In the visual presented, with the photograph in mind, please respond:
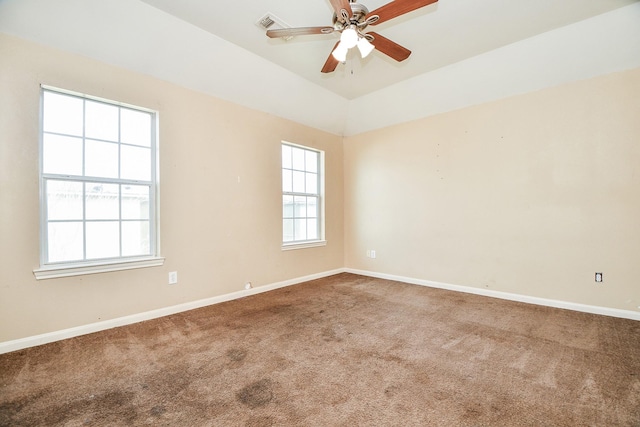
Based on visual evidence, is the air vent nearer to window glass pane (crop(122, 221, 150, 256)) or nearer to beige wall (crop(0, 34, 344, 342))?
beige wall (crop(0, 34, 344, 342))

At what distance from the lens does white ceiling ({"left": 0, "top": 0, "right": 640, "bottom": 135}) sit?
7.76 ft

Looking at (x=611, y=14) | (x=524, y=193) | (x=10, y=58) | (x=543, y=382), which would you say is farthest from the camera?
(x=524, y=193)

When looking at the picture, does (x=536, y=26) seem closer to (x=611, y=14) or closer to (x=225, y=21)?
(x=611, y=14)

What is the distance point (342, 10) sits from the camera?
1.86m

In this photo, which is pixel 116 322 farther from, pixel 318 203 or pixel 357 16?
pixel 357 16

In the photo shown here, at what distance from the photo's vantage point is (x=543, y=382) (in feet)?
5.74

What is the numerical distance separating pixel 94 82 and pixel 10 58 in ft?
1.68

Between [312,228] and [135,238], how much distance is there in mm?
2578

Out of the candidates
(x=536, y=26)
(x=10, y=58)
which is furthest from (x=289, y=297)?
(x=536, y=26)

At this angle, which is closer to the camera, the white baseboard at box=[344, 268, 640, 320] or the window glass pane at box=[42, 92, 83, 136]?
the window glass pane at box=[42, 92, 83, 136]

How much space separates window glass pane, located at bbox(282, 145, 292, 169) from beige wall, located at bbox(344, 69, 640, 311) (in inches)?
58.1

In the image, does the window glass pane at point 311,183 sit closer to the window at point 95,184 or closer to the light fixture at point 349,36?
the window at point 95,184

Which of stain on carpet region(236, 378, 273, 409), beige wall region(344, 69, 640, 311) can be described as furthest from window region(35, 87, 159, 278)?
beige wall region(344, 69, 640, 311)

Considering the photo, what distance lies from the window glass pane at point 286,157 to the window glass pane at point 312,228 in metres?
0.99
